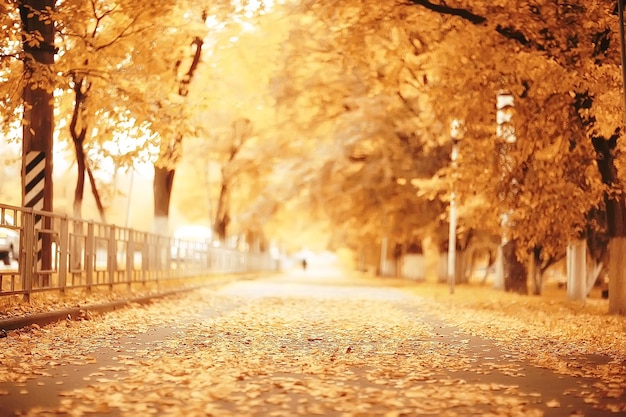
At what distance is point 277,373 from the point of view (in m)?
8.78

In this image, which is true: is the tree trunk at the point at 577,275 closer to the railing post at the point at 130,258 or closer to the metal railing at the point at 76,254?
Result: the metal railing at the point at 76,254

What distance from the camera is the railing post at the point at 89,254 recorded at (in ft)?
58.7

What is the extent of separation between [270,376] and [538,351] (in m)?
4.33

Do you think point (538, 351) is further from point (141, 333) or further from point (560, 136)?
point (560, 136)

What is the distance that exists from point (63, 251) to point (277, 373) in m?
8.91

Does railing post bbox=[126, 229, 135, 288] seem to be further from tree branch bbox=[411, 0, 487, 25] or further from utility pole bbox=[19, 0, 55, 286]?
tree branch bbox=[411, 0, 487, 25]

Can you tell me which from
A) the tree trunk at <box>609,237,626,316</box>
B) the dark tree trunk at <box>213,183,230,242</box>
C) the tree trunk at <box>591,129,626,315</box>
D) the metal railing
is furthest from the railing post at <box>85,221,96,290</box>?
the dark tree trunk at <box>213,183,230,242</box>

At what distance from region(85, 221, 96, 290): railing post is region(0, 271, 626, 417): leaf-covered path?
3.44 metres

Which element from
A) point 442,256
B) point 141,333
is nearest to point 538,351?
point 141,333

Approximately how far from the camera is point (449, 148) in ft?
115

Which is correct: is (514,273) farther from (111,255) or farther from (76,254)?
(76,254)

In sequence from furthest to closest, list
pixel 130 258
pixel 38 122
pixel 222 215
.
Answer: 1. pixel 222 215
2. pixel 130 258
3. pixel 38 122

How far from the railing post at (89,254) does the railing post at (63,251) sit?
1254 millimetres

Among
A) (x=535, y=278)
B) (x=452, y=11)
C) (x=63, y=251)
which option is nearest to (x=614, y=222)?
(x=452, y=11)
